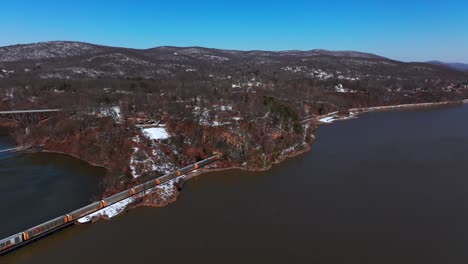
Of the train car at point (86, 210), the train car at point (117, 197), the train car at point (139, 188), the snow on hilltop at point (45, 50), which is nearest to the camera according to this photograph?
the train car at point (86, 210)

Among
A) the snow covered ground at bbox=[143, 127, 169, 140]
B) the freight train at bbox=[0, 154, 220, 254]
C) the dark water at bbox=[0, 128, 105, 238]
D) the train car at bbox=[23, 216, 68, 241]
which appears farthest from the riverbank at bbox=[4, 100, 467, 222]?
the snow covered ground at bbox=[143, 127, 169, 140]

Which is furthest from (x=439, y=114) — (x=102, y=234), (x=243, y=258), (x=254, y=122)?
(x=102, y=234)

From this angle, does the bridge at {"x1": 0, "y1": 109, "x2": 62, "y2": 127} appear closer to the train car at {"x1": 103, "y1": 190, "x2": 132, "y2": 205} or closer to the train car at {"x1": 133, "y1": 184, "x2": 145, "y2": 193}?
the train car at {"x1": 133, "y1": 184, "x2": 145, "y2": 193}

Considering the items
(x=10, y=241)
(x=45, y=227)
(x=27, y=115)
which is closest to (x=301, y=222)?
(x=45, y=227)

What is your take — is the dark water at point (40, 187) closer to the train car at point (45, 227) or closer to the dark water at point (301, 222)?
the train car at point (45, 227)

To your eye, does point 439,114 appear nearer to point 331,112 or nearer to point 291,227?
point 331,112

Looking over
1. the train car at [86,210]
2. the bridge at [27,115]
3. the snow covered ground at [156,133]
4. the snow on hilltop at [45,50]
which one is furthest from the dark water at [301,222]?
the snow on hilltop at [45,50]
